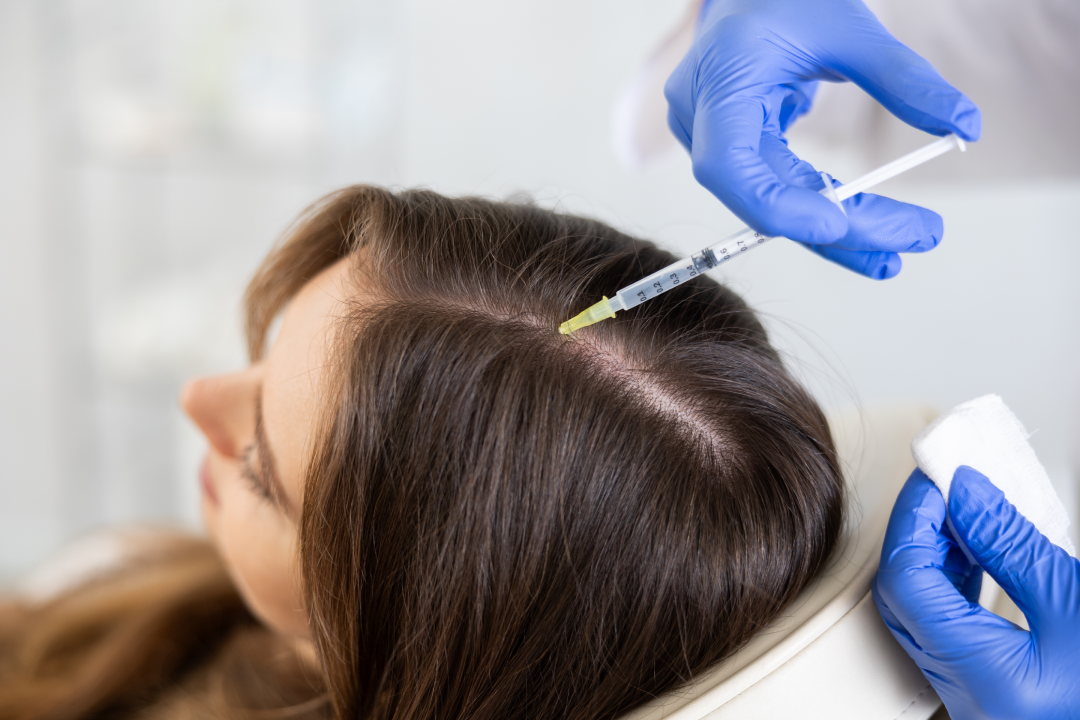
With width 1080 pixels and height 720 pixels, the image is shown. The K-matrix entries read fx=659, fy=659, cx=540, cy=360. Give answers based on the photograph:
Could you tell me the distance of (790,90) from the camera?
74cm

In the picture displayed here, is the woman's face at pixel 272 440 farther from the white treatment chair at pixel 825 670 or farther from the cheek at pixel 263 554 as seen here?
the white treatment chair at pixel 825 670

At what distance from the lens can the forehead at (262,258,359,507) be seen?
66 centimetres

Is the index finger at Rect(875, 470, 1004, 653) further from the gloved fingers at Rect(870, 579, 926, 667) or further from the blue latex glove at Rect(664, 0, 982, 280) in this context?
the blue latex glove at Rect(664, 0, 982, 280)

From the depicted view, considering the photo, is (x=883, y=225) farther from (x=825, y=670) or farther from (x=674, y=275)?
(x=825, y=670)

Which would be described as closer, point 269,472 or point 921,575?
point 921,575

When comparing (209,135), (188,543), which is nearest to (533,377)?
(188,543)

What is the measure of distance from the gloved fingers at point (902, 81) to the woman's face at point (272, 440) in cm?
56

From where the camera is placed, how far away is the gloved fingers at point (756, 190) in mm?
559

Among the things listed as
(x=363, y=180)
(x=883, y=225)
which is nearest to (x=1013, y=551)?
(x=883, y=225)

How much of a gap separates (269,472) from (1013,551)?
698 millimetres

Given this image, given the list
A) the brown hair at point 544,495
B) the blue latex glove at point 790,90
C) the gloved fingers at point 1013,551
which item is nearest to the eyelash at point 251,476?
the brown hair at point 544,495

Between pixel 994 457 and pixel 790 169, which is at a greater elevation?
pixel 790 169

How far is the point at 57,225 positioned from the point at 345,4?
1203mm

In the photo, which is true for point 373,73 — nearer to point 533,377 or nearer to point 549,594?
point 533,377
